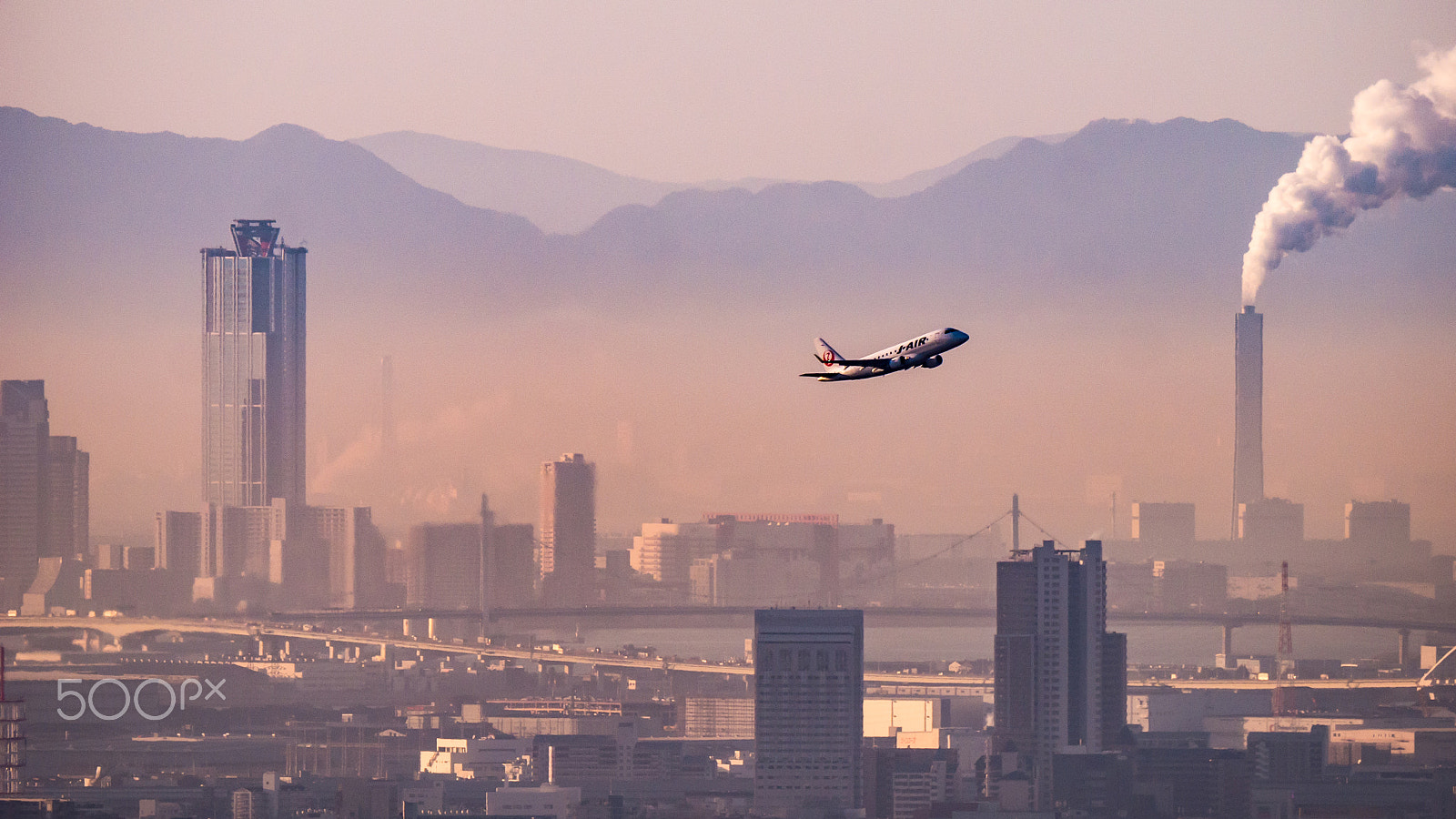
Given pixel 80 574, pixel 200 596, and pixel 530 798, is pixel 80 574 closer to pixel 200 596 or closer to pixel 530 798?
pixel 200 596

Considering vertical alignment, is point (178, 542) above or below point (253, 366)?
below

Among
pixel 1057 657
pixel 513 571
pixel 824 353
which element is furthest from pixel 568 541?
pixel 824 353

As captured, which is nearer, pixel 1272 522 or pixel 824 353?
pixel 824 353

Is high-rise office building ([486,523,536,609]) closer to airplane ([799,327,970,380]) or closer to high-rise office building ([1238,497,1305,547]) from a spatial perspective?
high-rise office building ([1238,497,1305,547])

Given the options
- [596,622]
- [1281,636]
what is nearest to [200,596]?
[596,622]

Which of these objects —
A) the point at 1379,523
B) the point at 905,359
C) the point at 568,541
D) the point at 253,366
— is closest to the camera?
the point at 905,359

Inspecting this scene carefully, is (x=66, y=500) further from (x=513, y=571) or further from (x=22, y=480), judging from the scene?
(x=513, y=571)
